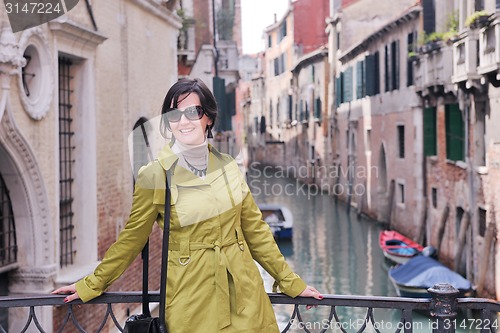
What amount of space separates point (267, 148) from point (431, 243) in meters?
36.2

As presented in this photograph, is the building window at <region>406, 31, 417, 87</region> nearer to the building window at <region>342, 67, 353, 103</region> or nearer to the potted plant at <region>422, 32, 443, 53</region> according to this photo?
the potted plant at <region>422, 32, 443, 53</region>

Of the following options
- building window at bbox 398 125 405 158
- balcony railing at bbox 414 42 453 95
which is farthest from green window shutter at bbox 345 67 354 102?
balcony railing at bbox 414 42 453 95

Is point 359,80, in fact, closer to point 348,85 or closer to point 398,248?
point 348,85

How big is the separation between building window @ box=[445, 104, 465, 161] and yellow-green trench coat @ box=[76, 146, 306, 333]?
12478 mm

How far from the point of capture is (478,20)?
11.8 meters

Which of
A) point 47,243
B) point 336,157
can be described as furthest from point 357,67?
point 47,243

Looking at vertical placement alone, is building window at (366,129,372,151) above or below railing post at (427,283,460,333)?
above

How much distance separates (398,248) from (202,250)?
1398 cm

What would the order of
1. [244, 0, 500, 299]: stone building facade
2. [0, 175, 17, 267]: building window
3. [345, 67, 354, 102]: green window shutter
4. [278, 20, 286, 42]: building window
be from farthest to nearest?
[278, 20, 286, 42]: building window
[345, 67, 354, 102]: green window shutter
[244, 0, 500, 299]: stone building facade
[0, 175, 17, 267]: building window

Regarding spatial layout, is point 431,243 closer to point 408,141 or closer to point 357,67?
point 408,141

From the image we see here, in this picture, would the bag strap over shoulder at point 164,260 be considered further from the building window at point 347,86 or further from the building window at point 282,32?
the building window at point 282,32

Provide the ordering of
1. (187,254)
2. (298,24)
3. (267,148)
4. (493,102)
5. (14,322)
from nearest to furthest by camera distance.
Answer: (187,254), (14,322), (493,102), (298,24), (267,148)

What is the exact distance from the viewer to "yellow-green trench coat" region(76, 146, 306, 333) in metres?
2.95

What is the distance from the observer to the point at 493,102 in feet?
40.9
